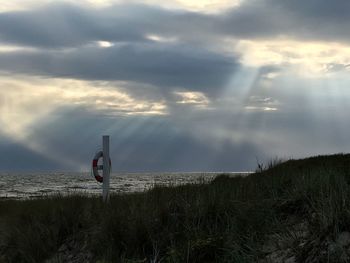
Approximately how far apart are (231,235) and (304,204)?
133 cm

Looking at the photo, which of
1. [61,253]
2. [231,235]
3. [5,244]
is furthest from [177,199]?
[5,244]

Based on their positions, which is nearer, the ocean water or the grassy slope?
the grassy slope

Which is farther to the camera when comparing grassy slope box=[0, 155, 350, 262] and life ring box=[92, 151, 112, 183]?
life ring box=[92, 151, 112, 183]

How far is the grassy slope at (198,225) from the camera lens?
605 centimetres

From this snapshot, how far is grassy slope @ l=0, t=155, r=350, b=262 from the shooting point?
6.05 m

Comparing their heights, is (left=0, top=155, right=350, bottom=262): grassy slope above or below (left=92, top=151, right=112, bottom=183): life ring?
below

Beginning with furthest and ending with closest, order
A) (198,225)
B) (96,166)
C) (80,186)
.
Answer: (80,186) < (96,166) < (198,225)

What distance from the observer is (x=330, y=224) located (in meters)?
5.74

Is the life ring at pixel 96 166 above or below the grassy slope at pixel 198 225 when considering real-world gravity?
above

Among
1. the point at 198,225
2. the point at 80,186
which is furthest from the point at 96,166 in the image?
the point at 80,186

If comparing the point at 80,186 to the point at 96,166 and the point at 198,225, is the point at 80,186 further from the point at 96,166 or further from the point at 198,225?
the point at 198,225

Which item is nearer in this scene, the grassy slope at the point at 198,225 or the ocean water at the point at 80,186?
the grassy slope at the point at 198,225

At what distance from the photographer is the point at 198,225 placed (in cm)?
730

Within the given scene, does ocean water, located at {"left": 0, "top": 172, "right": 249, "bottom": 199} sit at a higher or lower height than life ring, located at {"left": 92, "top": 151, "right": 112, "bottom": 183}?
lower
